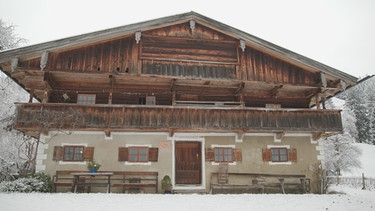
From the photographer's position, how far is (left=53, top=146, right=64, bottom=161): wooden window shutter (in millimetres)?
15453

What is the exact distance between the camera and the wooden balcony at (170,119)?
15.0 m

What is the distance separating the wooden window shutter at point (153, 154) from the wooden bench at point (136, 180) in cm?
70

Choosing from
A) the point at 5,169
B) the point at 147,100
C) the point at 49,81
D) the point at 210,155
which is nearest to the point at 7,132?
the point at 5,169

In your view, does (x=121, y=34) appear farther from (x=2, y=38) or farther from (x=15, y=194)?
(x=2, y=38)

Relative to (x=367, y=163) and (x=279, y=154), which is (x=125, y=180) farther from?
(x=367, y=163)

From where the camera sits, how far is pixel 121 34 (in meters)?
16.5

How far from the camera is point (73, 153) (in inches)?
619

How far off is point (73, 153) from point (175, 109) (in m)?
5.52

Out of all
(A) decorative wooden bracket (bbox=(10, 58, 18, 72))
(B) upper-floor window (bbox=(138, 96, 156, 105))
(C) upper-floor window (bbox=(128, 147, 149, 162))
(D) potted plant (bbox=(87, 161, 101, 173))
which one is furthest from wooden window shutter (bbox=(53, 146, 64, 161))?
(B) upper-floor window (bbox=(138, 96, 156, 105))

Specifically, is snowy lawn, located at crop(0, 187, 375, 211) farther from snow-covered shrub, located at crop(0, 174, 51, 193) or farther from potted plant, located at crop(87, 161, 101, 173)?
potted plant, located at crop(87, 161, 101, 173)

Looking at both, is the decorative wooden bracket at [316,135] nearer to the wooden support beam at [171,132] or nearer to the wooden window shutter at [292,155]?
the wooden window shutter at [292,155]

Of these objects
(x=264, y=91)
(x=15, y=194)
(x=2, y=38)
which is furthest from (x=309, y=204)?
(x=2, y=38)

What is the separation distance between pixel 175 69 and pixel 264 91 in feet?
18.9

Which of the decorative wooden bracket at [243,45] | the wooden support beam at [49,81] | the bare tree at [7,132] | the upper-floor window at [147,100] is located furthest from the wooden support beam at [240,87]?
the bare tree at [7,132]
